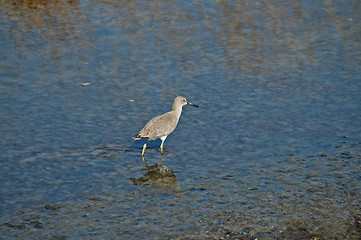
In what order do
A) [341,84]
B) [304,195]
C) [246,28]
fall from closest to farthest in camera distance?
1. [304,195]
2. [341,84]
3. [246,28]

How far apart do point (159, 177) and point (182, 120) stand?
3.17 m

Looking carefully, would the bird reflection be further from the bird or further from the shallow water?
the bird

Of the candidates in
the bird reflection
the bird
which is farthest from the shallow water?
the bird

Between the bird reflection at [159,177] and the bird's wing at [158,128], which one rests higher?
the bird's wing at [158,128]

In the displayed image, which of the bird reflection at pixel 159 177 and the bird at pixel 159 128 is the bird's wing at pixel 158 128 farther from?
the bird reflection at pixel 159 177

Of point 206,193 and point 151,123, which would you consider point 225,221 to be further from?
point 151,123

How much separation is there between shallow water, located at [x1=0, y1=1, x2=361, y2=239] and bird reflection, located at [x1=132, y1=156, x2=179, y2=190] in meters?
0.04

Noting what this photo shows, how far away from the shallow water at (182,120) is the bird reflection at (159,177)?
39 mm

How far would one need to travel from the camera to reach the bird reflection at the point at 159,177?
1067 centimetres

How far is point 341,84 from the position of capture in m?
15.6

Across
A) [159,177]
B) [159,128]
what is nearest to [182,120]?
[159,128]

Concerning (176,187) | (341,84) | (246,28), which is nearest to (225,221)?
(176,187)

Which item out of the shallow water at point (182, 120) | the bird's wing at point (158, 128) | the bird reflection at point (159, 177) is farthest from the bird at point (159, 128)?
the bird reflection at point (159, 177)

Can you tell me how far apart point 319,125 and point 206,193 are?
4.29 metres
